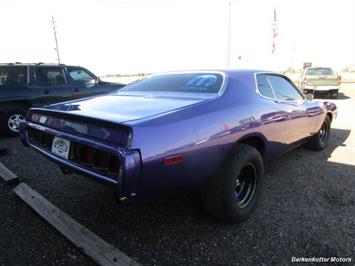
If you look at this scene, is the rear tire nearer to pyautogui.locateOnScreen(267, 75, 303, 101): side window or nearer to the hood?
pyautogui.locateOnScreen(267, 75, 303, 101): side window

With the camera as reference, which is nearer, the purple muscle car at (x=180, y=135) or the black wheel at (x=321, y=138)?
the purple muscle car at (x=180, y=135)

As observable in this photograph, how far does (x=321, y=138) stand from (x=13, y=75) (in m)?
6.41

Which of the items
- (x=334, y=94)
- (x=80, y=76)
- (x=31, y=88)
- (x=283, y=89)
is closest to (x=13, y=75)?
(x=31, y=88)

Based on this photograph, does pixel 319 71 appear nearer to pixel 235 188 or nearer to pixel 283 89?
pixel 283 89

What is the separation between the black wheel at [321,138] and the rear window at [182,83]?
2.68 metres

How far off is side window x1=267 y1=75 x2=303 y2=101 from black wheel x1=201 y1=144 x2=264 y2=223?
114 cm

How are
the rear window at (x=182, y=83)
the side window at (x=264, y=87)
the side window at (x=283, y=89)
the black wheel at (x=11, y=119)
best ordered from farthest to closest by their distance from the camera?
1. the black wheel at (x=11, y=119)
2. the side window at (x=283, y=89)
3. the side window at (x=264, y=87)
4. the rear window at (x=182, y=83)

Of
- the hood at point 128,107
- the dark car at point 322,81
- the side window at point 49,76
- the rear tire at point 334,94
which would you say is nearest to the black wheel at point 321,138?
the hood at point 128,107

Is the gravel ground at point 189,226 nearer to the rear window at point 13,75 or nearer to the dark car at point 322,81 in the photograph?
the rear window at point 13,75

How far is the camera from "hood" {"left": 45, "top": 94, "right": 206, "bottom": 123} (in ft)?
6.82

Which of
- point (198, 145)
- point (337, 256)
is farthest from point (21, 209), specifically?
point (337, 256)

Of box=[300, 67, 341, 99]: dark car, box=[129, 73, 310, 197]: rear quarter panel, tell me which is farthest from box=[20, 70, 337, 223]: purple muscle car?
box=[300, 67, 341, 99]: dark car

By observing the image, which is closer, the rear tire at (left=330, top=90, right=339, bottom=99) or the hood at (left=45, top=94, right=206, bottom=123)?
the hood at (left=45, top=94, right=206, bottom=123)

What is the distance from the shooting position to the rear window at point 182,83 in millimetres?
2862
